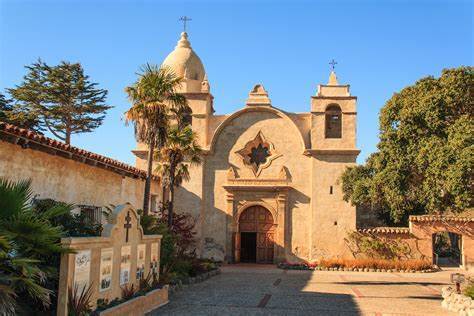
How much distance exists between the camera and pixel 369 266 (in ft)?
83.5

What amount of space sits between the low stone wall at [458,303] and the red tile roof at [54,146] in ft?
38.6

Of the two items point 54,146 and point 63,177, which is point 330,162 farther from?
point 54,146

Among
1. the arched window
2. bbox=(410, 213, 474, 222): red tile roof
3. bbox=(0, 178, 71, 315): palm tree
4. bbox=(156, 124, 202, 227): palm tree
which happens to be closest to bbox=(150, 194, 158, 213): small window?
bbox=(156, 124, 202, 227): palm tree

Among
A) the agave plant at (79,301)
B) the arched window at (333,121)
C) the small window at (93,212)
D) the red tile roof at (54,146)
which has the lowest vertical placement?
the agave plant at (79,301)

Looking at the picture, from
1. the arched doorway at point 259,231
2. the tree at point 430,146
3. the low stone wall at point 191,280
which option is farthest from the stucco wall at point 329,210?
the low stone wall at point 191,280

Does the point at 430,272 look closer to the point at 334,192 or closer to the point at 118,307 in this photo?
the point at 334,192

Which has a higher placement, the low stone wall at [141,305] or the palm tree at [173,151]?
the palm tree at [173,151]

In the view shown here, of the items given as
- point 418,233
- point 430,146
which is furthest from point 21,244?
point 418,233

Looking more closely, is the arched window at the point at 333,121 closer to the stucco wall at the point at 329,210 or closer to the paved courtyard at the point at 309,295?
the stucco wall at the point at 329,210

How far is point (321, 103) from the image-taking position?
28.6 m

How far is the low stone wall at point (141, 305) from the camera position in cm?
1025

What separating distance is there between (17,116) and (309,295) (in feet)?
87.7

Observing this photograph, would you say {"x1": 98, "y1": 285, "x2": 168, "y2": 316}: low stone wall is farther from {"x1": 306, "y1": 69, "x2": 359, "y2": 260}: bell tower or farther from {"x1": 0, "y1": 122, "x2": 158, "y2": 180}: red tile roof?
{"x1": 306, "y1": 69, "x2": 359, "y2": 260}: bell tower

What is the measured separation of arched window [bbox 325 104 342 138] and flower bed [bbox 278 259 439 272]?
7673 millimetres
